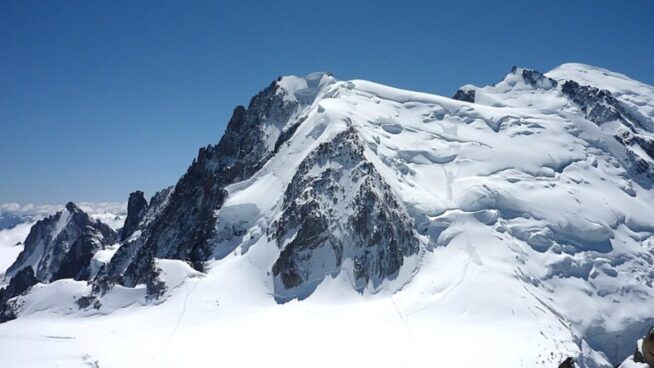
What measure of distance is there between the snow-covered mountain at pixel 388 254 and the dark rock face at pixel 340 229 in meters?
0.27

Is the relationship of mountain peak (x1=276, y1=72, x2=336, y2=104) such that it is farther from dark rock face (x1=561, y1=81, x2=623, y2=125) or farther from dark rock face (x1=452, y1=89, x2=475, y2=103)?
dark rock face (x1=561, y1=81, x2=623, y2=125)

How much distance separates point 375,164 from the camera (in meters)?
102

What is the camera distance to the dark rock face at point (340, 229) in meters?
85.5

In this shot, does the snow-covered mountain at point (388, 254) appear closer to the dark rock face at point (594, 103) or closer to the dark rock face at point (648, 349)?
the dark rock face at point (594, 103)

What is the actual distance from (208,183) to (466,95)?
278 feet

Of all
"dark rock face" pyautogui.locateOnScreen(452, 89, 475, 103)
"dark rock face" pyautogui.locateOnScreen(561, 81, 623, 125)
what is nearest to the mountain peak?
"dark rock face" pyautogui.locateOnScreen(452, 89, 475, 103)

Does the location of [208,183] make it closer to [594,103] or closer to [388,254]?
[388,254]

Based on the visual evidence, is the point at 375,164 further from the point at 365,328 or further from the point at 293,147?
the point at 365,328


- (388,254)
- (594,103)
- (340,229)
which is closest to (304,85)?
(340,229)

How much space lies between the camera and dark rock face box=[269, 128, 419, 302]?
8550cm

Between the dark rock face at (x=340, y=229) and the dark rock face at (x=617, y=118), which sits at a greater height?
the dark rock face at (x=617, y=118)

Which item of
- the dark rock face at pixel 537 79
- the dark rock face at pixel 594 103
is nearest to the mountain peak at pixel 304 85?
the dark rock face at pixel 537 79

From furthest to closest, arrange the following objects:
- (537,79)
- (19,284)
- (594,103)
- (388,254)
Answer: (19,284), (537,79), (594,103), (388,254)

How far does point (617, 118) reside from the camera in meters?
138
